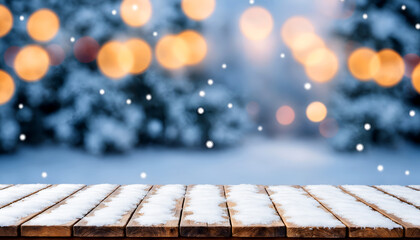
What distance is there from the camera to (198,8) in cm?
226

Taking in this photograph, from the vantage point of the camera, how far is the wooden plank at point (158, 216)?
1318 mm

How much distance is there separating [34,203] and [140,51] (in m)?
1.02

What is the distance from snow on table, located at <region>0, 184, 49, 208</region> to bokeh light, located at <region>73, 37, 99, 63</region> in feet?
2.42

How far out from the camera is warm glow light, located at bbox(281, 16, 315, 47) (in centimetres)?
222

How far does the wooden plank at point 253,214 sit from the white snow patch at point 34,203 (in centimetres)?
73

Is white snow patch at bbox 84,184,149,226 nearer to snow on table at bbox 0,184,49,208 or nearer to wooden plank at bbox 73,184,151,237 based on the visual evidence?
wooden plank at bbox 73,184,151,237

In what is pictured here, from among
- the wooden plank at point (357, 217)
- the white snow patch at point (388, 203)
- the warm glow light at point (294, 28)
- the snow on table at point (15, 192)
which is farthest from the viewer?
the warm glow light at point (294, 28)

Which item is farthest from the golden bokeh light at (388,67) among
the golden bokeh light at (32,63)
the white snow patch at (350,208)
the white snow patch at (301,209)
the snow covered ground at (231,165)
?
the golden bokeh light at (32,63)

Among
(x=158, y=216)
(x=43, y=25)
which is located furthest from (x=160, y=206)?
(x=43, y=25)

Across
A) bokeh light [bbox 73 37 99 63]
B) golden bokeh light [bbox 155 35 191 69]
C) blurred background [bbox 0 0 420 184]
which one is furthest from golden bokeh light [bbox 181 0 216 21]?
bokeh light [bbox 73 37 99 63]

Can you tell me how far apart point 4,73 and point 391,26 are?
2183mm

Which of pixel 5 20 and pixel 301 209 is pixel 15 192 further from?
pixel 301 209

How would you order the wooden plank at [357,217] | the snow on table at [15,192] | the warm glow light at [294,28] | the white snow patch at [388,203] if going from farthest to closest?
1. the warm glow light at [294,28]
2. the snow on table at [15,192]
3. the white snow patch at [388,203]
4. the wooden plank at [357,217]

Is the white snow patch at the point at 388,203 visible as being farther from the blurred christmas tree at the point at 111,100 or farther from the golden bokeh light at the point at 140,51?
the golden bokeh light at the point at 140,51
